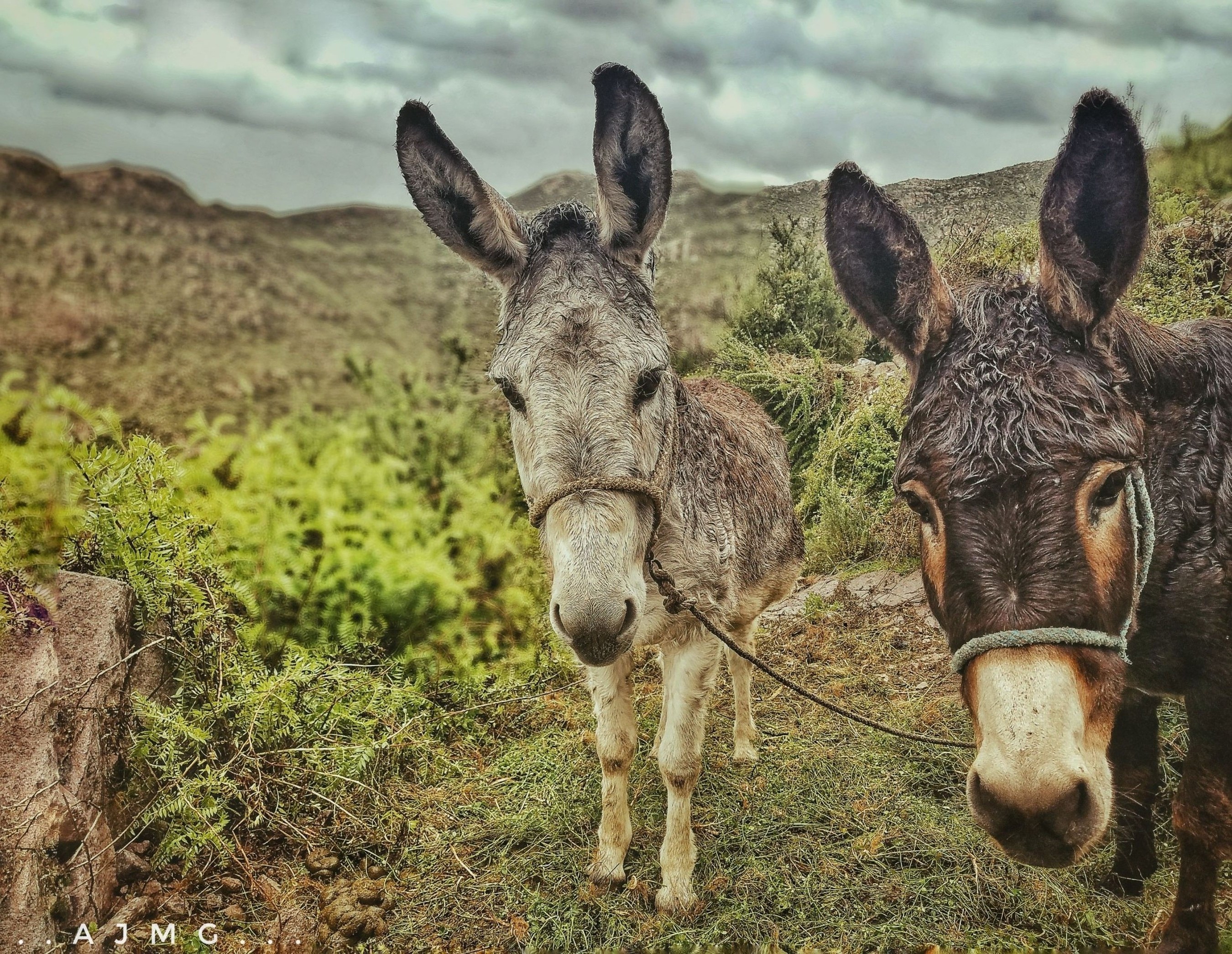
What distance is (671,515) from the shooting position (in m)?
3.05

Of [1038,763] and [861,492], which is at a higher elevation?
[861,492]

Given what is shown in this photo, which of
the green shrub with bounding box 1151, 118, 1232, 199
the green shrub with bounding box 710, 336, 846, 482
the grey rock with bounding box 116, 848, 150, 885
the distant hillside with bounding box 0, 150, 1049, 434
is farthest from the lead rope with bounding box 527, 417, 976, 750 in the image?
the green shrub with bounding box 1151, 118, 1232, 199

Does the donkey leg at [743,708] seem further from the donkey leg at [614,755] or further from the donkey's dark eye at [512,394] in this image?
the donkey's dark eye at [512,394]

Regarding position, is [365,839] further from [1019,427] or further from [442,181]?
[1019,427]

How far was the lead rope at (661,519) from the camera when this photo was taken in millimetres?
2295

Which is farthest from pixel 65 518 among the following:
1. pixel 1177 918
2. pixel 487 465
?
pixel 1177 918

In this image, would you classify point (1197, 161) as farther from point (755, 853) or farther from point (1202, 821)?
point (755, 853)

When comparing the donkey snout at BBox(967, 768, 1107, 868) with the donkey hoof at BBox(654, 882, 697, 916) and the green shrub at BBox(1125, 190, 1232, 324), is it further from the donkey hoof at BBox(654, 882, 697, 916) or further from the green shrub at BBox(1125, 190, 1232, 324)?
the green shrub at BBox(1125, 190, 1232, 324)

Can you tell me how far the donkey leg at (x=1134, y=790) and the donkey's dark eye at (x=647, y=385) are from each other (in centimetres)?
264

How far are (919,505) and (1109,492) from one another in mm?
500

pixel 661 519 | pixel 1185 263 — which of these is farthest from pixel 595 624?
pixel 1185 263

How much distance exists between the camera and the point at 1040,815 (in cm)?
158

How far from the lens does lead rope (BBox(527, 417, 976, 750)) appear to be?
229 centimetres

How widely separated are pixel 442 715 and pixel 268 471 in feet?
6.77
